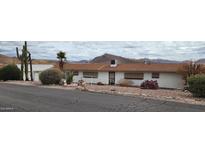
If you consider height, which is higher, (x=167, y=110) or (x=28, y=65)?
(x=28, y=65)

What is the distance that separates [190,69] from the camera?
33.0ft

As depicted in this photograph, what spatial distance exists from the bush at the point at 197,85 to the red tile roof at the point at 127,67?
55 centimetres

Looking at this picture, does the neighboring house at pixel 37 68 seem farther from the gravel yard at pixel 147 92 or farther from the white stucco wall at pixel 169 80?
the white stucco wall at pixel 169 80

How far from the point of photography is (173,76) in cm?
1029

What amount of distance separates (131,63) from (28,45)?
3127 millimetres

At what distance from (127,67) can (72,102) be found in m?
2.19

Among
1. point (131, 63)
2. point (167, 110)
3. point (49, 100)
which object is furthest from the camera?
point (131, 63)

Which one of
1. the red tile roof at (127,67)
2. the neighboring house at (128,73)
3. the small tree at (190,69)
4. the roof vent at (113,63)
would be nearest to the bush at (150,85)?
the neighboring house at (128,73)

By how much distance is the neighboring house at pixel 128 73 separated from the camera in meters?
10.3

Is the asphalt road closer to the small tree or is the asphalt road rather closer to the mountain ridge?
the mountain ridge

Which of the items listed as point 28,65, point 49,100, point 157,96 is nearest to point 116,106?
point 157,96

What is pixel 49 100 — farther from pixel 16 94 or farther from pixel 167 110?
pixel 167 110

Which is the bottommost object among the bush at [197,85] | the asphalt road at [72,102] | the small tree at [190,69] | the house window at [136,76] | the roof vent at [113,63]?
the asphalt road at [72,102]
